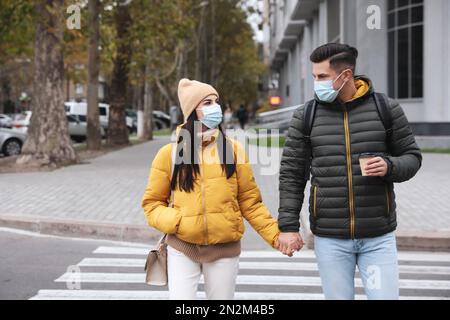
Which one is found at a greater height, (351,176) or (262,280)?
(351,176)

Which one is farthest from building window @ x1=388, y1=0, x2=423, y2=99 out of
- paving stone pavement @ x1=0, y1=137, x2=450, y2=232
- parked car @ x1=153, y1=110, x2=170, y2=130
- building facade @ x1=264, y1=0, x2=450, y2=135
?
parked car @ x1=153, y1=110, x2=170, y2=130

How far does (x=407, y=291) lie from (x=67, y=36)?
56.0ft

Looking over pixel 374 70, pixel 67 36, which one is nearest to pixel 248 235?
pixel 67 36

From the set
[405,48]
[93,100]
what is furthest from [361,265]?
[405,48]

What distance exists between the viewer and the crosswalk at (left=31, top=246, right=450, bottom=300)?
20.8 ft

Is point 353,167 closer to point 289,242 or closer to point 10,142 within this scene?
point 289,242

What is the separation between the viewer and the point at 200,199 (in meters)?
3.88

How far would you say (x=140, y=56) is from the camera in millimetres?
27625

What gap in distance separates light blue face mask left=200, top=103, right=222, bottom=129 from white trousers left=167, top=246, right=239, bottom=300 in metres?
0.70

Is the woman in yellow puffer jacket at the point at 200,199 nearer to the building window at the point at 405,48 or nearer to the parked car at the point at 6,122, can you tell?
the building window at the point at 405,48

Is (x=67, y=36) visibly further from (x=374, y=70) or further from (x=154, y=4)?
(x=374, y=70)

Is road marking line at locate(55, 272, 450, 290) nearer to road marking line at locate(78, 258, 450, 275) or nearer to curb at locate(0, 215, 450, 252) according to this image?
road marking line at locate(78, 258, 450, 275)

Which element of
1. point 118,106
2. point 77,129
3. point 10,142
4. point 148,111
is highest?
point 148,111

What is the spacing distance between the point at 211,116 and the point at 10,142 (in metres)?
22.4
